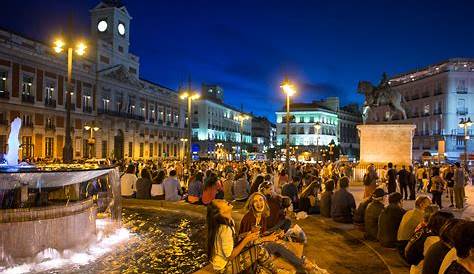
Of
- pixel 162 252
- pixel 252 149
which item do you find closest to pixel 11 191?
pixel 162 252

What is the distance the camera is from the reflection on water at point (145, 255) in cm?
840

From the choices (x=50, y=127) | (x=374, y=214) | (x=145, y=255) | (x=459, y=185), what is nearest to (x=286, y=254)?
(x=374, y=214)

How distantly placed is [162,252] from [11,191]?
3.22 meters

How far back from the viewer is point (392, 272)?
7.15 m

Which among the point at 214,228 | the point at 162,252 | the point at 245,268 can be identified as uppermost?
the point at 214,228

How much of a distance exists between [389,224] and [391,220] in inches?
4.4

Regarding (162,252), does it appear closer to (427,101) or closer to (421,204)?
(421,204)

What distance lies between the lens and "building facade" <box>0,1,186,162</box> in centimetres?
4841

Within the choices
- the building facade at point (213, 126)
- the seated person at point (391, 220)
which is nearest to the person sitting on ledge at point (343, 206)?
the seated person at point (391, 220)

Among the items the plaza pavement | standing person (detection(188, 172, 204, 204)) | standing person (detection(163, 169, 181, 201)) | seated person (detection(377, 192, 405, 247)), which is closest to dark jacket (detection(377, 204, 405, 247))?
seated person (detection(377, 192, 405, 247))

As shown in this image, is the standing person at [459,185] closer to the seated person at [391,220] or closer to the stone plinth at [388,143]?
the seated person at [391,220]

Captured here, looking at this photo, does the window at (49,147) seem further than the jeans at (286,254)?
Yes

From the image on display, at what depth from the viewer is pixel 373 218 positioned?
958cm

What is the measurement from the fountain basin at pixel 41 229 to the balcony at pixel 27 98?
1737 inches
